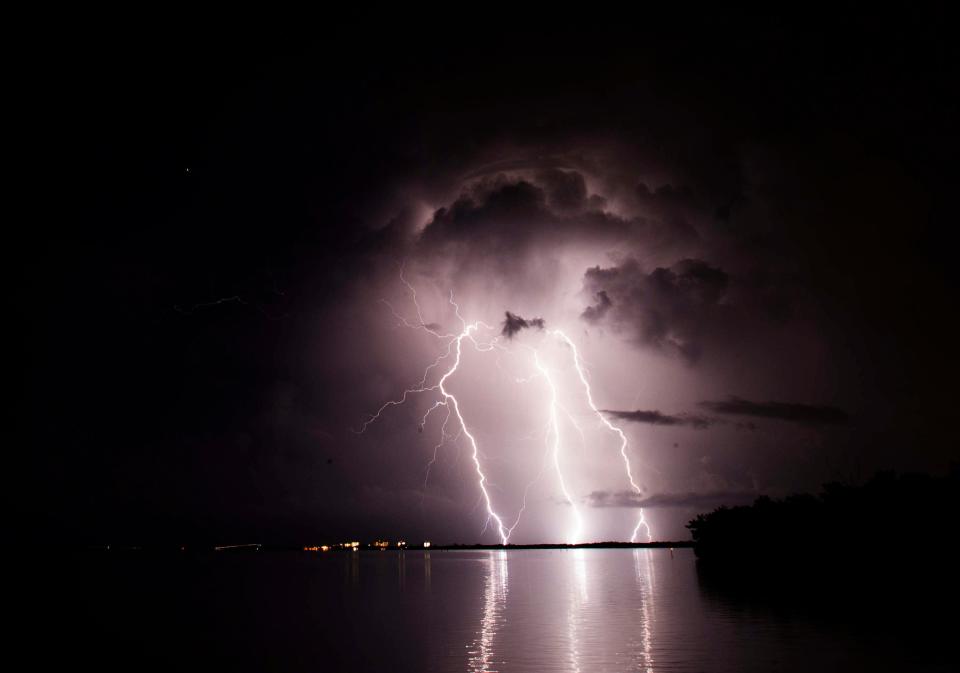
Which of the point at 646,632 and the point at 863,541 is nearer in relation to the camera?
the point at 646,632

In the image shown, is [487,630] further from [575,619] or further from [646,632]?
[646,632]

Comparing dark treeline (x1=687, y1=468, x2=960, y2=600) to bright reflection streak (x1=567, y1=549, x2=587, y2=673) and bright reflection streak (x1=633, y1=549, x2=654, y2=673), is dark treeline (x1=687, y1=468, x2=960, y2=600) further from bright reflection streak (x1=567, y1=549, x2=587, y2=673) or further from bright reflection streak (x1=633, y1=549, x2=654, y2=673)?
bright reflection streak (x1=567, y1=549, x2=587, y2=673)

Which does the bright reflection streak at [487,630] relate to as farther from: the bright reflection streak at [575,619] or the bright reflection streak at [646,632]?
the bright reflection streak at [646,632]

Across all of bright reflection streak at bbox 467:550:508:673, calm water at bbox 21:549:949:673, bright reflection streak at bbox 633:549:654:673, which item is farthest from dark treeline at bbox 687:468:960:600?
bright reflection streak at bbox 467:550:508:673

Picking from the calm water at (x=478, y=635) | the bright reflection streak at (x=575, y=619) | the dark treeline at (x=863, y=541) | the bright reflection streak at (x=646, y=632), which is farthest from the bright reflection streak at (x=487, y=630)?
the dark treeline at (x=863, y=541)

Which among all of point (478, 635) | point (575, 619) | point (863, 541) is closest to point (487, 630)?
point (478, 635)

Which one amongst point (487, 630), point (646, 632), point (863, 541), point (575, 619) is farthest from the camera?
point (863, 541)

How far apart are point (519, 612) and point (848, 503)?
107 feet

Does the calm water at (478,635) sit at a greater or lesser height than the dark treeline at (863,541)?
lesser

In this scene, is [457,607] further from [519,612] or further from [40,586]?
[40,586]

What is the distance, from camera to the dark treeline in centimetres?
3991

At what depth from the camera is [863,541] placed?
157 feet

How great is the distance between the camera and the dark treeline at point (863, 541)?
131ft

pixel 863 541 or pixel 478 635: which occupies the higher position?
pixel 863 541
